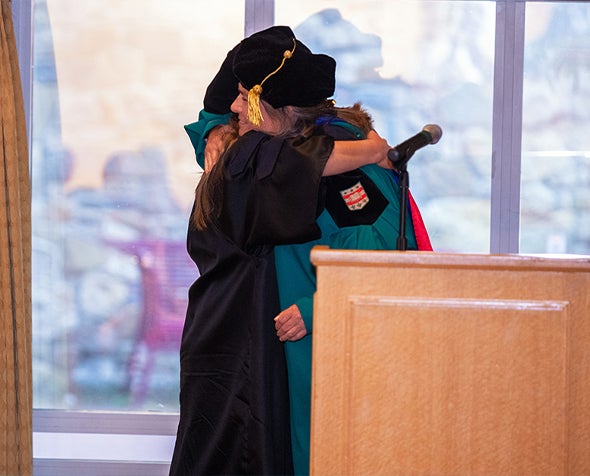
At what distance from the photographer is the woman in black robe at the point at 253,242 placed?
2004 mm

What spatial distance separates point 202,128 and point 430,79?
1118mm

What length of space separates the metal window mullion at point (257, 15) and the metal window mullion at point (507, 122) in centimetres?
90

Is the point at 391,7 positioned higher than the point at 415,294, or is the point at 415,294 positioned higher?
the point at 391,7

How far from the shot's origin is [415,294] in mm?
1398

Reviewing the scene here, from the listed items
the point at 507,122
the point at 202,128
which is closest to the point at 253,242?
the point at 202,128

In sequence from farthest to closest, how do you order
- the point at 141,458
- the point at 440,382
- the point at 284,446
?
the point at 141,458 → the point at 284,446 → the point at 440,382

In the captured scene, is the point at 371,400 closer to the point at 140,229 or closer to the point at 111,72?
the point at 140,229

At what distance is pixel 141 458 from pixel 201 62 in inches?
61.8

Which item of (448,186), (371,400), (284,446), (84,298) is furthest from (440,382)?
(84,298)

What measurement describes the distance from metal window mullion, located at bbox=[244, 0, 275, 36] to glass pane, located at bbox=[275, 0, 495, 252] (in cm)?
4

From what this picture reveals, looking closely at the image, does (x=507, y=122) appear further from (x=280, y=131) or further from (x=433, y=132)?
(x=433, y=132)

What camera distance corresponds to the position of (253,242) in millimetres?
2084

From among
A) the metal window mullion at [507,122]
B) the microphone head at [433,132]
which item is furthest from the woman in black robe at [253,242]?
the metal window mullion at [507,122]

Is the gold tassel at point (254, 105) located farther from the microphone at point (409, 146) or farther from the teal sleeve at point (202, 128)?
the microphone at point (409, 146)
